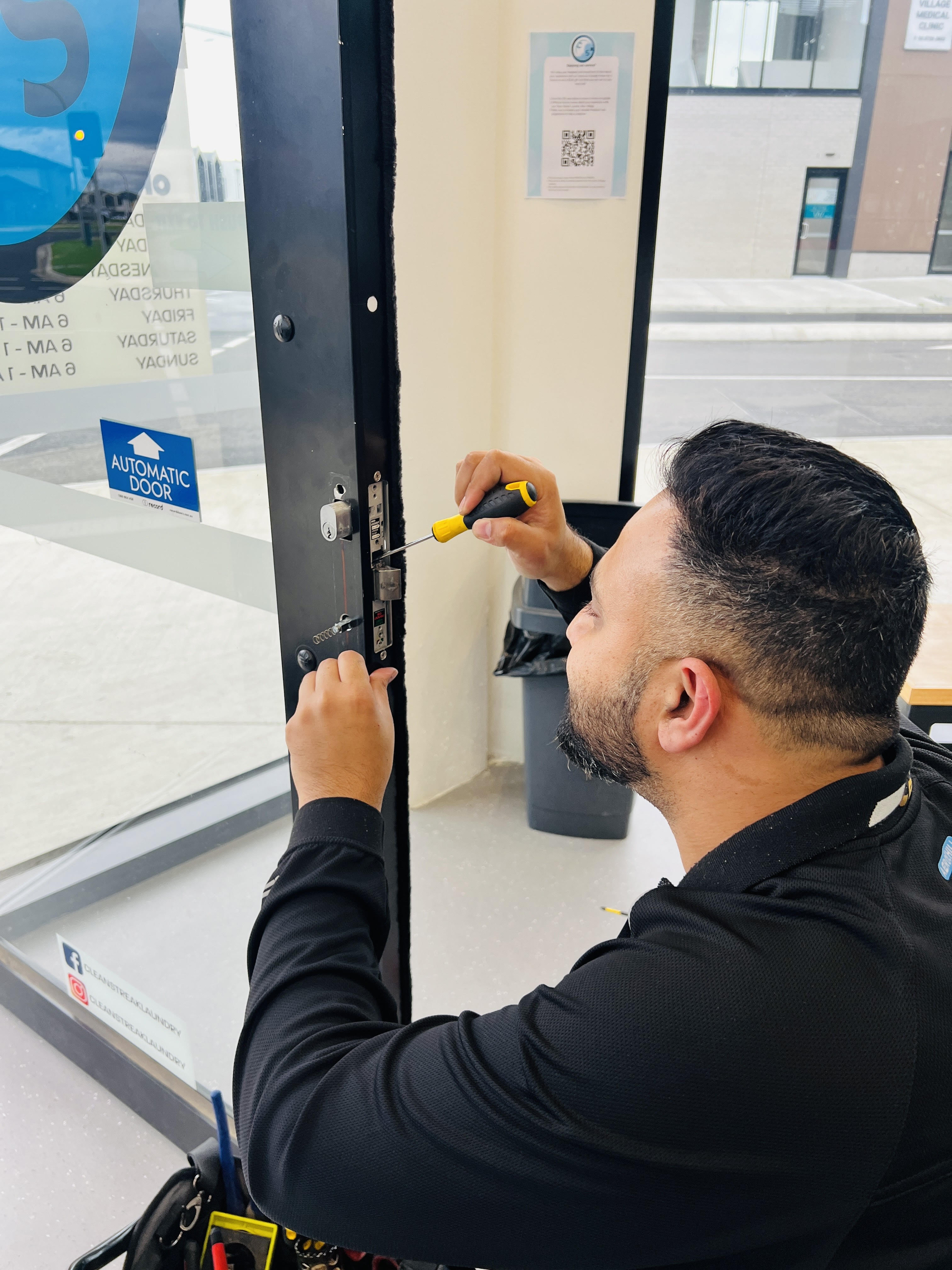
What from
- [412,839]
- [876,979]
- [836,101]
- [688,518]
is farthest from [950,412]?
[876,979]

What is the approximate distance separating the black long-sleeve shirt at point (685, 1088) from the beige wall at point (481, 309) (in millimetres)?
1562

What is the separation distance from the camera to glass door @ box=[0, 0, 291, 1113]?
1.00 meters

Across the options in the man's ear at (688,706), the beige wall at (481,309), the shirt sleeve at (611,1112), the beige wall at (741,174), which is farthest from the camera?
the beige wall at (741,174)

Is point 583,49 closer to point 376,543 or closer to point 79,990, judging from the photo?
point 376,543

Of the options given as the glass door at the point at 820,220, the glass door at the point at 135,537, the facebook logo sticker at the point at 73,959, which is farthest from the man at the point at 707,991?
the glass door at the point at 820,220

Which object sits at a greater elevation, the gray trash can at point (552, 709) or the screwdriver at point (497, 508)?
the screwdriver at point (497, 508)

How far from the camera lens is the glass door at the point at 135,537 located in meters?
1.00

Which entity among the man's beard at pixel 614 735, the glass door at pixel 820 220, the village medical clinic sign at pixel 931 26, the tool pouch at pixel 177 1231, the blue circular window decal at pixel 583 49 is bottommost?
the tool pouch at pixel 177 1231

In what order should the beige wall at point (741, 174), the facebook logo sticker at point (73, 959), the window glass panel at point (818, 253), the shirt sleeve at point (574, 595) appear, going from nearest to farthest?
the shirt sleeve at point (574, 595)
the facebook logo sticker at point (73, 959)
the window glass panel at point (818, 253)
the beige wall at point (741, 174)

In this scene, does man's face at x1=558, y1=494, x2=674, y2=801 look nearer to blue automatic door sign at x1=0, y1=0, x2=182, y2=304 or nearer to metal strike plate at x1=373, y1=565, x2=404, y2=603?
metal strike plate at x1=373, y1=565, x2=404, y2=603

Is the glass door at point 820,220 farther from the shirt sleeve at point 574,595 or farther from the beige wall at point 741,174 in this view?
the shirt sleeve at point 574,595

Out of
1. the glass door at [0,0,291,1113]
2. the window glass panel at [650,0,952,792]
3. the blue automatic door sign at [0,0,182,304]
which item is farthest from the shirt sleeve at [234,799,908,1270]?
the window glass panel at [650,0,952,792]

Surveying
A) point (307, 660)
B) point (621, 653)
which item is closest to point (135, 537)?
point (307, 660)

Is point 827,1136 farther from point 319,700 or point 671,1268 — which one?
point 319,700
